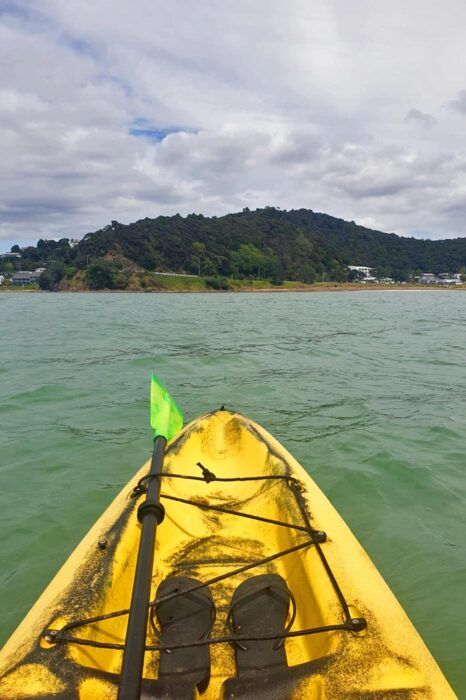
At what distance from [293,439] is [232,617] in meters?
4.69

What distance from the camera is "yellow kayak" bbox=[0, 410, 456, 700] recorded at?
2.14 meters

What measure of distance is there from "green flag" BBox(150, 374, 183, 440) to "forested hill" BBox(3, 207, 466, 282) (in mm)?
102337

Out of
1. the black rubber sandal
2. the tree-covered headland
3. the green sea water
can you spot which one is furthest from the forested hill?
the black rubber sandal

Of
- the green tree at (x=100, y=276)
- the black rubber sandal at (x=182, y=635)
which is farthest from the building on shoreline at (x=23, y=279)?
the black rubber sandal at (x=182, y=635)

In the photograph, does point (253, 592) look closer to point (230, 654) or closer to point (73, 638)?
point (230, 654)

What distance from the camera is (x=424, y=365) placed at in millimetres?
13414

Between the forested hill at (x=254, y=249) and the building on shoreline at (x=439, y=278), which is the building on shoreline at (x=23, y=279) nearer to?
the forested hill at (x=254, y=249)

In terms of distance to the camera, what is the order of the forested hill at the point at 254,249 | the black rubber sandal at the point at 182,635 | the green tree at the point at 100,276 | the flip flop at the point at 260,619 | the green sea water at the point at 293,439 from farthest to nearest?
the forested hill at the point at 254,249, the green tree at the point at 100,276, the green sea water at the point at 293,439, the flip flop at the point at 260,619, the black rubber sandal at the point at 182,635

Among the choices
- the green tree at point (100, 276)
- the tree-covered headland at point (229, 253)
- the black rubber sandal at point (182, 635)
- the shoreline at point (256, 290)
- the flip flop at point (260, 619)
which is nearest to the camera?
the black rubber sandal at point (182, 635)

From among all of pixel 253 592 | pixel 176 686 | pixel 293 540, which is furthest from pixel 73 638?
pixel 293 540

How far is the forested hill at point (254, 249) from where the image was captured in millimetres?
111750

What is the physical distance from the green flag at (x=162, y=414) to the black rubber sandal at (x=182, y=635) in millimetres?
1399

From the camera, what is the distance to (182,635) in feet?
9.23

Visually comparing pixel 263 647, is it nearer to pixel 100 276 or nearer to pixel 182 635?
pixel 182 635
